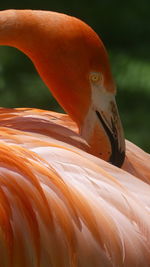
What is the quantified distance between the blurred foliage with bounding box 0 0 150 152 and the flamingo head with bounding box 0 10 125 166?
160 centimetres

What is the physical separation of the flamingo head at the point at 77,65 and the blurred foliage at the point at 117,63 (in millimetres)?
1599

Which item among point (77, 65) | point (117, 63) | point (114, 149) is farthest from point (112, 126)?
point (117, 63)

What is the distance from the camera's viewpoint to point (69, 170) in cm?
201

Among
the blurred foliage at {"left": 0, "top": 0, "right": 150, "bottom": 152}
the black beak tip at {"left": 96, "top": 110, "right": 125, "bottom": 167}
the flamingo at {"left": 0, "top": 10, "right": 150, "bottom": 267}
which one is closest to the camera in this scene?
the flamingo at {"left": 0, "top": 10, "right": 150, "bottom": 267}

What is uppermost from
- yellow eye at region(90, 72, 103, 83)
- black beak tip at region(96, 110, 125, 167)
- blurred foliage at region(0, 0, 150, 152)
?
yellow eye at region(90, 72, 103, 83)

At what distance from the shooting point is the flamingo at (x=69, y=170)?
183cm

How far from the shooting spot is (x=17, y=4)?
Answer: 5.10 m

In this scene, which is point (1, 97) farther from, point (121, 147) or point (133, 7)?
point (121, 147)

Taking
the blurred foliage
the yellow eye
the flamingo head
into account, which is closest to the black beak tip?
the flamingo head

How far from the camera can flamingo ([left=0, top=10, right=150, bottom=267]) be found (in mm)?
1835

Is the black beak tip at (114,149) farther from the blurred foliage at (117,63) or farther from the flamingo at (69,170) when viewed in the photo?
the blurred foliage at (117,63)

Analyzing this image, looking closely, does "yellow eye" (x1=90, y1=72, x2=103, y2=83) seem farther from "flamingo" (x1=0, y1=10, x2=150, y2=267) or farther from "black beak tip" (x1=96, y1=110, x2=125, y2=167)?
"black beak tip" (x1=96, y1=110, x2=125, y2=167)

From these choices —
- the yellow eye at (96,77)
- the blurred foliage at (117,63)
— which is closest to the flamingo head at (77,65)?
the yellow eye at (96,77)

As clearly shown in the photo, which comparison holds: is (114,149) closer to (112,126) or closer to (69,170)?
(112,126)
